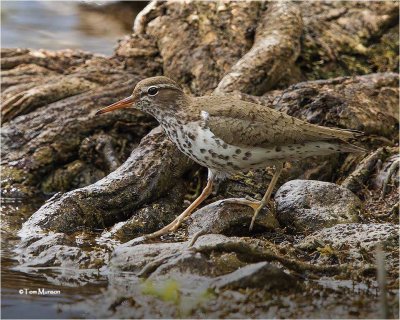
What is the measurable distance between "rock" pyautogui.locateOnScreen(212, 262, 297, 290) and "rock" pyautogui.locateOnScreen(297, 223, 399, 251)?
116 centimetres

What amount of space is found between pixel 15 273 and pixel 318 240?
280cm

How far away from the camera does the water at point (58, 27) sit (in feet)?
47.5

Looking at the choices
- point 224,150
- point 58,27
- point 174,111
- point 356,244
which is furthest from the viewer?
point 58,27

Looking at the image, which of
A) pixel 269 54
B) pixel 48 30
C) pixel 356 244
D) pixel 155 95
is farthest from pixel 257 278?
pixel 48 30

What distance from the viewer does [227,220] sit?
706cm

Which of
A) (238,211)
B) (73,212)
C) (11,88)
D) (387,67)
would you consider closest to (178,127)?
(238,211)

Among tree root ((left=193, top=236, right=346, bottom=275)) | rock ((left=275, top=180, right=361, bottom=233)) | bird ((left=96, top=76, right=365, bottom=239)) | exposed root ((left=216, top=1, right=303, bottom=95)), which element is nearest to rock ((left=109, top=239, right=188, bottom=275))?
tree root ((left=193, top=236, right=346, bottom=275))

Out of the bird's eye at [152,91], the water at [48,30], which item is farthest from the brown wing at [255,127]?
the water at [48,30]

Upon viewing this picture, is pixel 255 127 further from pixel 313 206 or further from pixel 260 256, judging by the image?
pixel 260 256

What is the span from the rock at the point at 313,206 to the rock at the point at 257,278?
1.94 metres

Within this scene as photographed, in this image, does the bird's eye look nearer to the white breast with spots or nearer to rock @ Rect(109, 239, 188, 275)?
the white breast with spots

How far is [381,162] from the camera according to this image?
8.70m

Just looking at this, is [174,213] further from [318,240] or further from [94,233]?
[318,240]

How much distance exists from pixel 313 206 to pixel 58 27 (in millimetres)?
9877
